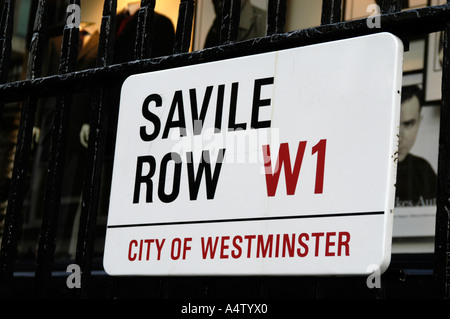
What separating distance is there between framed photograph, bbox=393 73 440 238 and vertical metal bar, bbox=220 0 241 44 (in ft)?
7.58

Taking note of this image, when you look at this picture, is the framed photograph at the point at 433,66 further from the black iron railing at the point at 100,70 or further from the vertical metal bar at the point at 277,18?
the vertical metal bar at the point at 277,18

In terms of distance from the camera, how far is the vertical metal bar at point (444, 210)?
197 cm

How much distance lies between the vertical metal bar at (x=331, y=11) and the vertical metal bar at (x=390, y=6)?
126 millimetres

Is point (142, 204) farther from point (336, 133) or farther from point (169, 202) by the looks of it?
point (336, 133)

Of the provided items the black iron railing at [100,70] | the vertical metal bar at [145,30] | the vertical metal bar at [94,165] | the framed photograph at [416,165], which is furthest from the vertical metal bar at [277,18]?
the framed photograph at [416,165]

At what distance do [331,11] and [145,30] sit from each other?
2.21ft

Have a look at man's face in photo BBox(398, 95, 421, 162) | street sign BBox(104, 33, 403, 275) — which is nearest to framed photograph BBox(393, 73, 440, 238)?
man's face in photo BBox(398, 95, 421, 162)

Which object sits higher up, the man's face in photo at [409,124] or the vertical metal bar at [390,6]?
the man's face in photo at [409,124]

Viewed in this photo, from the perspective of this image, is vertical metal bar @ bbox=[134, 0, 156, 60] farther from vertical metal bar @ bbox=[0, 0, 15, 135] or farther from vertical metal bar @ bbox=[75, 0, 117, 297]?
vertical metal bar @ bbox=[0, 0, 15, 135]

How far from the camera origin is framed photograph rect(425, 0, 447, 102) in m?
4.57

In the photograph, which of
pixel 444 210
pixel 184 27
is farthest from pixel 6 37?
pixel 444 210

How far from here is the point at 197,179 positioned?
237 cm

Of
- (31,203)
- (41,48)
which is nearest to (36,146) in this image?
(31,203)

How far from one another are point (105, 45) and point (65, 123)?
295 millimetres
